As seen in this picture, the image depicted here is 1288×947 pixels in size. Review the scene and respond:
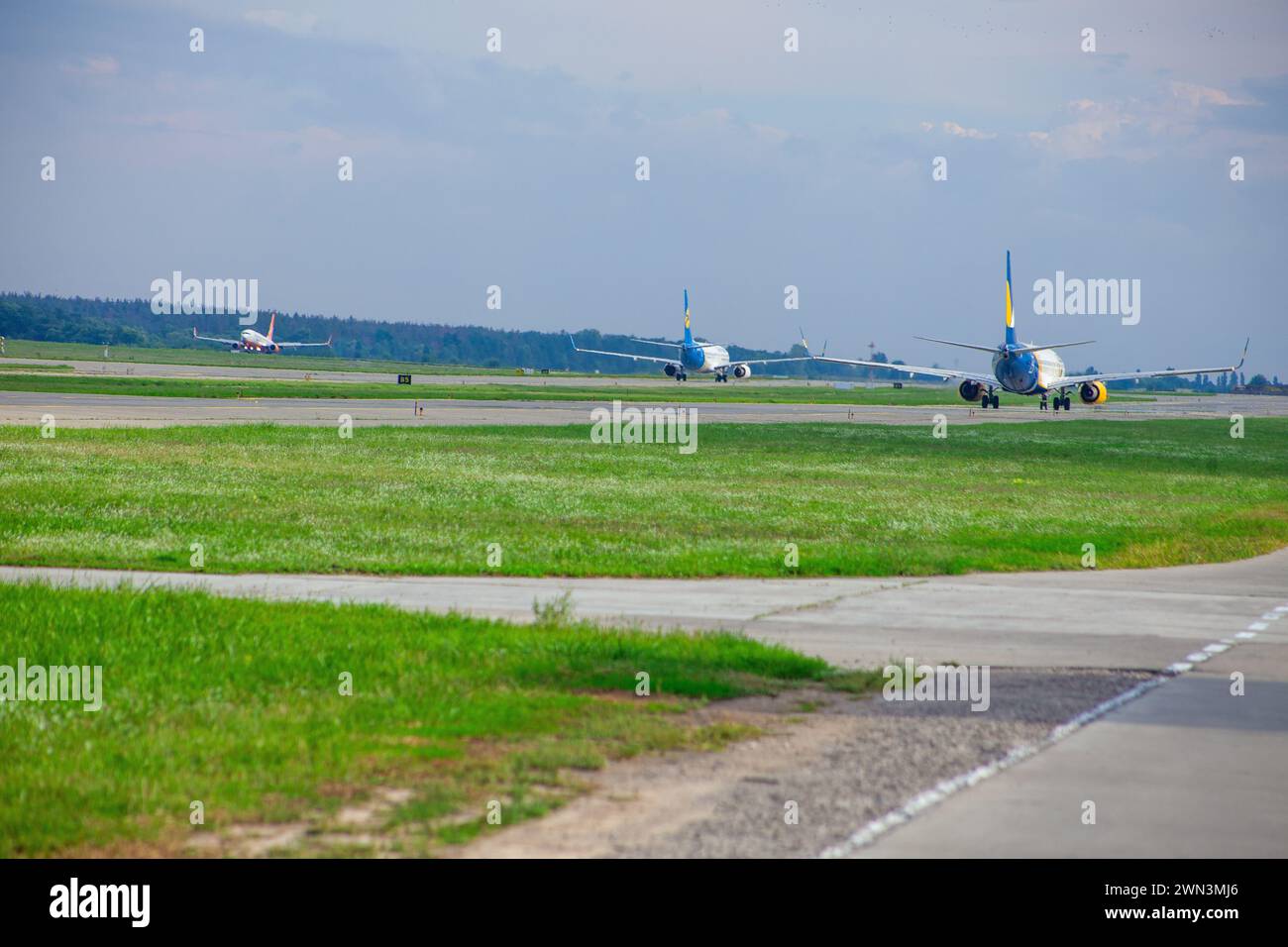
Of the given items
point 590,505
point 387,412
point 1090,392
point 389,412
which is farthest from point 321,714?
point 1090,392

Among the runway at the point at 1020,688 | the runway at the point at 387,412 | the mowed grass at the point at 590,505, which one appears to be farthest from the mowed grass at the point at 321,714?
the runway at the point at 387,412

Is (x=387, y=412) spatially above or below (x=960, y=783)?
above

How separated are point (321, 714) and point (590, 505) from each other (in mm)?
17985

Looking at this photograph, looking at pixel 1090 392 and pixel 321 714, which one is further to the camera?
pixel 1090 392

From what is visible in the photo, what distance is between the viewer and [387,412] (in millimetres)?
64875

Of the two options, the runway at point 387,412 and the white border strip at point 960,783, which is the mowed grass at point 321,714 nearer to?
the white border strip at point 960,783

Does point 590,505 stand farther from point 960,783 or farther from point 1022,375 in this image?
point 1022,375

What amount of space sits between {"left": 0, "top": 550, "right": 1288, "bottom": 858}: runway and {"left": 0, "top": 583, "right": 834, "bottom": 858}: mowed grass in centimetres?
84

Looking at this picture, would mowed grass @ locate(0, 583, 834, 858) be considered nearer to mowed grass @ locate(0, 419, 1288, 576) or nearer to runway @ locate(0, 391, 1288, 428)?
mowed grass @ locate(0, 419, 1288, 576)

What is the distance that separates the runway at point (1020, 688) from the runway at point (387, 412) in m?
35.1

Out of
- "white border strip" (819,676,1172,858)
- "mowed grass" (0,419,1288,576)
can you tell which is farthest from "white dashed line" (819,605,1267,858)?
"mowed grass" (0,419,1288,576)

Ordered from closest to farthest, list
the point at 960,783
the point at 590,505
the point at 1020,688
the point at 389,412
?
1. the point at 960,783
2. the point at 1020,688
3. the point at 590,505
4. the point at 389,412
